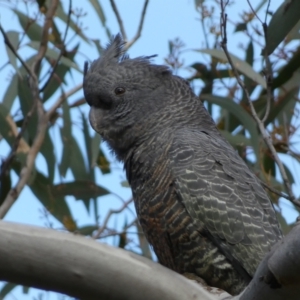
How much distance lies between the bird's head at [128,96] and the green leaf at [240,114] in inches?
19.3

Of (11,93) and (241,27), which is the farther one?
(11,93)

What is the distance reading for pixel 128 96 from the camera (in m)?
3.90

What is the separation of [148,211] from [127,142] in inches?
20.4

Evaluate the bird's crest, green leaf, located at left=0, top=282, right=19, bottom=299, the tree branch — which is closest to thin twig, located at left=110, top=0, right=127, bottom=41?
the bird's crest

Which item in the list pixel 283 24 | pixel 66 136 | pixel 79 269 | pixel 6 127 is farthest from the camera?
pixel 66 136

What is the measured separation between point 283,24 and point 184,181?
2.57 feet

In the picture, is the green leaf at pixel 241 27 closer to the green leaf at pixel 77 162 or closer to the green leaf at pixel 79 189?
the green leaf at pixel 79 189

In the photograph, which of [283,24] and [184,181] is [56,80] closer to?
[184,181]

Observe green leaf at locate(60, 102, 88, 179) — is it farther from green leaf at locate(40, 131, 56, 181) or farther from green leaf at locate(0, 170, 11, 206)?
green leaf at locate(0, 170, 11, 206)

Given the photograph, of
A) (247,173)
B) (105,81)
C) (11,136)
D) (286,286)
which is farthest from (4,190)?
(286,286)

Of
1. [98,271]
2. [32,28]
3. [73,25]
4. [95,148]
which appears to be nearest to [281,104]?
[95,148]

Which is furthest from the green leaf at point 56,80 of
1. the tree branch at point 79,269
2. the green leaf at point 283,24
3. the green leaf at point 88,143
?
the tree branch at point 79,269

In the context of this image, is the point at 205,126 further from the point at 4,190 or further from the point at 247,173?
the point at 4,190

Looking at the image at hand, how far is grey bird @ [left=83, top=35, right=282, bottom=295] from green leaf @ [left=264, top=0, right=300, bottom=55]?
57cm
